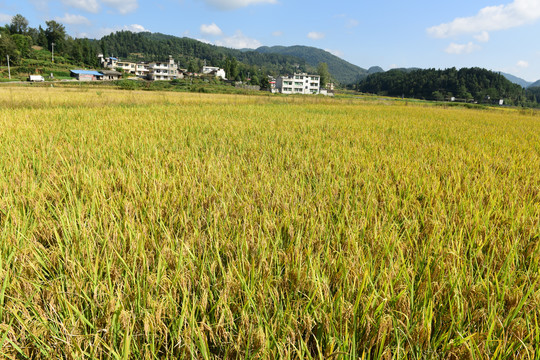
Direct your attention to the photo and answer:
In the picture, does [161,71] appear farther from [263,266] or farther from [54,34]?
[263,266]

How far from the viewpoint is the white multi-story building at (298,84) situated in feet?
276

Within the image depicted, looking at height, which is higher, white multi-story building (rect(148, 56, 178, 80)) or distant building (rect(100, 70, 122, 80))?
white multi-story building (rect(148, 56, 178, 80))

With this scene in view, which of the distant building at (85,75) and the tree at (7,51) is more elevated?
the tree at (7,51)

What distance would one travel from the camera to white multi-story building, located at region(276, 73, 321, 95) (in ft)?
276

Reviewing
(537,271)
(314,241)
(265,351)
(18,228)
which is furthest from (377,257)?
(18,228)

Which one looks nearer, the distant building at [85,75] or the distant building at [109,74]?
the distant building at [85,75]

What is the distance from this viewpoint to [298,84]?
86125 mm

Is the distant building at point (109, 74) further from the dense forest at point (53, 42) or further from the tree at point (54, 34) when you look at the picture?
the tree at point (54, 34)

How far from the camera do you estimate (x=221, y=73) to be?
107m

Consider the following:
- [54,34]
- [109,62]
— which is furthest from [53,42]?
[109,62]

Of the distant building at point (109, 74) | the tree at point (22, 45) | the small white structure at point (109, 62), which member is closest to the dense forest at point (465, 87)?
the distant building at point (109, 74)

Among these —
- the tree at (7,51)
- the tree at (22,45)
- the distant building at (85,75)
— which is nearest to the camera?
the tree at (7,51)

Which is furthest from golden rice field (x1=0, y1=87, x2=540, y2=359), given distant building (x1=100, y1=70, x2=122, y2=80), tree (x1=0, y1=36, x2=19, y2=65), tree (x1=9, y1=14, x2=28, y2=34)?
tree (x1=9, y1=14, x2=28, y2=34)

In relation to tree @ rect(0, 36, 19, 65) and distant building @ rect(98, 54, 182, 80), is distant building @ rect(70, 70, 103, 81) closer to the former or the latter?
tree @ rect(0, 36, 19, 65)
